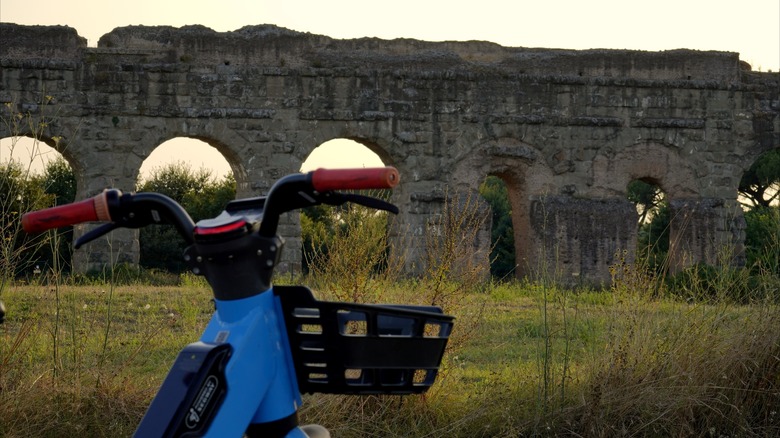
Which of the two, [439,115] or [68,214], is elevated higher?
[68,214]

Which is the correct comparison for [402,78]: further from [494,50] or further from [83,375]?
[83,375]

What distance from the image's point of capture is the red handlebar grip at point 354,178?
2111 mm

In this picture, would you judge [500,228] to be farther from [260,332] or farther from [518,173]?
[260,332]

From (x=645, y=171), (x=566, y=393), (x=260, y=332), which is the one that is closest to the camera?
(x=260, y=332)

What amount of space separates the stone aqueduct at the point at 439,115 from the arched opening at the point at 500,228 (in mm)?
7748

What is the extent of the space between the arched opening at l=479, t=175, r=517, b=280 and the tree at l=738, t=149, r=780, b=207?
7574 millimetres

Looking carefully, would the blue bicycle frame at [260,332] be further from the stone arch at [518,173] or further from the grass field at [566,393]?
the stone arch at [518,173]

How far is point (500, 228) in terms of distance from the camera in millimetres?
31109

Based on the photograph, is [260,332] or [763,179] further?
[763,179]

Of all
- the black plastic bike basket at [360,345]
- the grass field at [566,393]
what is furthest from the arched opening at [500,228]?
the black plastic bike basket at [360,345]

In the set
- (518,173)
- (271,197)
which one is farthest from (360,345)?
(518,173)

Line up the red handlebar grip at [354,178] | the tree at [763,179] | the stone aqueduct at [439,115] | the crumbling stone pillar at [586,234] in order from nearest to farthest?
the red handlebar grip at [354,178] < the stone aqueduct at [439,115] < the crumbling stone pillar at [586,234] < the tree at [763,179]

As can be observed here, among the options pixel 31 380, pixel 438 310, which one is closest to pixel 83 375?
pixel 31 380

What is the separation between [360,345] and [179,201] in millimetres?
24713
